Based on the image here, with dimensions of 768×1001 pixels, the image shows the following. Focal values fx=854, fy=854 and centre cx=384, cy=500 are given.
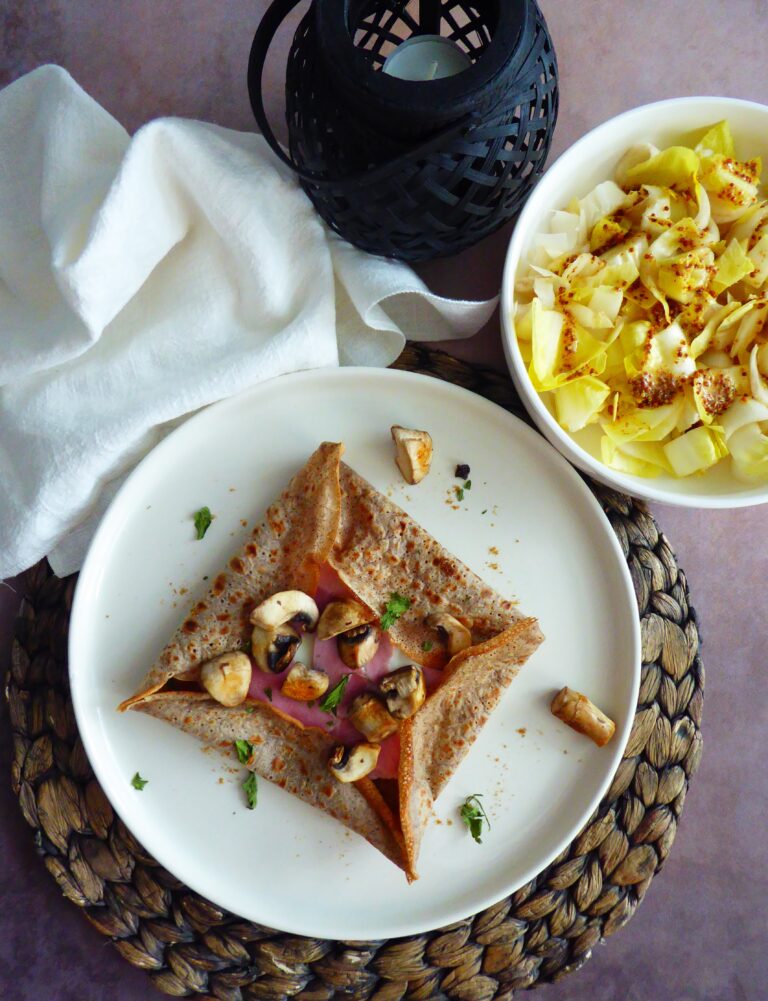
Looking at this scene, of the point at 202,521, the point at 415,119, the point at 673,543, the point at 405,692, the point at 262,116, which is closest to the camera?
the point at 415,119

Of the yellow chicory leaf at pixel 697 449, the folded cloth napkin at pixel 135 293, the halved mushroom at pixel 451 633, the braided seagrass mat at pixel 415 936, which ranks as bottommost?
the braided seagrass mat at pixel 415 936

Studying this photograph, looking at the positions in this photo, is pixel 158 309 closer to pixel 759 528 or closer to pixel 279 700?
pixel 279 700

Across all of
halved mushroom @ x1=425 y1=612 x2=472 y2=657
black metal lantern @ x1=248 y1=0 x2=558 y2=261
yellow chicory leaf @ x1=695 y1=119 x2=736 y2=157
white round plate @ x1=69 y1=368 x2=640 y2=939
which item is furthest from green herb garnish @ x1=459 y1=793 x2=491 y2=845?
yellow chicory leaf @ x1=695 y1=119 x2=736 y2=157

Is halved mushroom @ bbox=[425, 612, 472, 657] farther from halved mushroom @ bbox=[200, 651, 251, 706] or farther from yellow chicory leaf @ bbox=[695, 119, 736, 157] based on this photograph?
yellow chicory leaf @ bbox=[695, 119, 736, 157]

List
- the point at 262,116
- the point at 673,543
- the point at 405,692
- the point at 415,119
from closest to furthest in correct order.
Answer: the point at 415,119 < the point at 262,116 < the point at 405,692 < the point at 673,543

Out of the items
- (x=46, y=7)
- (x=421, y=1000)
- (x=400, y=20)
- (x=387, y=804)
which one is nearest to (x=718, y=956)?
(x=421, y=1000)

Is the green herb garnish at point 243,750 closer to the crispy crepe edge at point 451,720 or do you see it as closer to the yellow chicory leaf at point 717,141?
the crispy crepe edge at point 451,720

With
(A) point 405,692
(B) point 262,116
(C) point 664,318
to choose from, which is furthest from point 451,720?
(B) point 262,116

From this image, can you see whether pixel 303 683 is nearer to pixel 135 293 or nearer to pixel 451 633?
pixel 451 633

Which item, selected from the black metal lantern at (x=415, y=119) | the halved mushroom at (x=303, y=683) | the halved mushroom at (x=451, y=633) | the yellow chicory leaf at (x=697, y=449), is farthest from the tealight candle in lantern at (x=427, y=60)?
the halved mushroom at (x=303, y=683)
